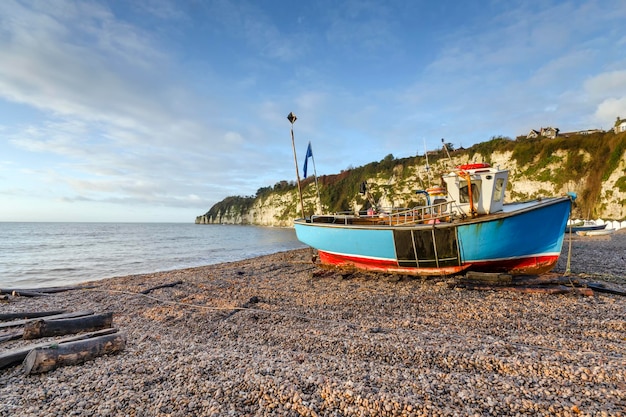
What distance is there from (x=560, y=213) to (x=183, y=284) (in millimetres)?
14392

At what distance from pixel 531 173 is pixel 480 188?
47.0 meters

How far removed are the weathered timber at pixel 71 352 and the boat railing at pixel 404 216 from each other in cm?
993

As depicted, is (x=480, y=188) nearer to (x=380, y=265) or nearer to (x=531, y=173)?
(x=380, y=265)

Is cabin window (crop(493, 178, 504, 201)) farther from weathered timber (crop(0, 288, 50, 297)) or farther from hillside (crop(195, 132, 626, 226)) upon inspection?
weathered timber (crop(0, 288, 50, 297))

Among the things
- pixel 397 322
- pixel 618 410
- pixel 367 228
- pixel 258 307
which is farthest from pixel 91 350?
pixel 367 228

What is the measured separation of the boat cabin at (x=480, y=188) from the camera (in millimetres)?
11703

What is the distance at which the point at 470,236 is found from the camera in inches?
425

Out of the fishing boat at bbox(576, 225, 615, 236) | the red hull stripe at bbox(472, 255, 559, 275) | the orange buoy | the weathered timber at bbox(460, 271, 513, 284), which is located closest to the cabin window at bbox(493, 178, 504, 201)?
the red hull stripe at bbox(472, 255, 559, 275)

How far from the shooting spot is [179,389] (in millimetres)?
4035

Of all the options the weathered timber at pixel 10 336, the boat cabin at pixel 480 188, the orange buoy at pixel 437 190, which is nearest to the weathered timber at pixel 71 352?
the weathered timber at pixel 10 336

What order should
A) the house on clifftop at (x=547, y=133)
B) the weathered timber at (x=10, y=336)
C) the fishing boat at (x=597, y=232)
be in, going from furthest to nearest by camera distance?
1. the house on clifftop at (x=547, y=133)
2. the fishing boat at (x=597, y=232)
3. the weathered timber at (x=10, y=336)

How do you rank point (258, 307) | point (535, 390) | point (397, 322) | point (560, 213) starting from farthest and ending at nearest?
point (560, 213)
point (258, 307)
point (397, 322)
point (535, 390)

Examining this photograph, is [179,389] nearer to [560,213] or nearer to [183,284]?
[183,284]

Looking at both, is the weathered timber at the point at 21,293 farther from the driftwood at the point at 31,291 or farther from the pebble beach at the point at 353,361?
the pebble beach at the point at 353,361
